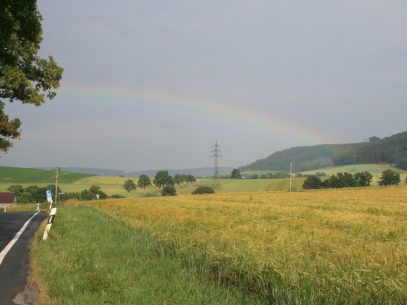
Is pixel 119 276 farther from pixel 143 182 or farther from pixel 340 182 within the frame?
pixel 143 182

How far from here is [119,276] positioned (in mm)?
8336

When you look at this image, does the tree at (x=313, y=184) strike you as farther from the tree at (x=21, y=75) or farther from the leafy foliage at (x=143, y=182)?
the tree at (x=21, y=75)

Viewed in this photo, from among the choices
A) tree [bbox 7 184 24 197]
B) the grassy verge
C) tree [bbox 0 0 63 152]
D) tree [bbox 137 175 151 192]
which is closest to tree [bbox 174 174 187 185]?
tree [bbox 137 175 151 192]

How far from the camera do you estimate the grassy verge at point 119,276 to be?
22.6ft

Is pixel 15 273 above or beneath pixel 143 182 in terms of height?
above

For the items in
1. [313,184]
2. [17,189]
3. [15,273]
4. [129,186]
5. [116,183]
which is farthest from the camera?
[116,183]

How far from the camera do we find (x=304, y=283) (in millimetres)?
6816

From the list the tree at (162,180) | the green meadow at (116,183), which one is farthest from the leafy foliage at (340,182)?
the tree at (162,180)

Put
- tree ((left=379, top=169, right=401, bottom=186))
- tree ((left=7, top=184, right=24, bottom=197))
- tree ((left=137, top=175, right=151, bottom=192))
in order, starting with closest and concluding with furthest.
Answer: tree ((left=379, top=169, right=401, bottom=186)) → tree ((left=7, top=184, right=24, bottom=197)) → tree ((left=137, top=175, right=151, bottom=192))

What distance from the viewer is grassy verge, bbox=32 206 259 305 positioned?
6.90m

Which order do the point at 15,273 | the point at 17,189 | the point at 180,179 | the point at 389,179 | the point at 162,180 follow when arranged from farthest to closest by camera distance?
the point at 180,179, the point at 162,180, the point at 17,189, the point at 389,179, the point at 15,273

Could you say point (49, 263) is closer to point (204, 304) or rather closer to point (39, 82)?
point (204, 304)

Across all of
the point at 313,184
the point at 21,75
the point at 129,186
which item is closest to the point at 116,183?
the point at 129,186

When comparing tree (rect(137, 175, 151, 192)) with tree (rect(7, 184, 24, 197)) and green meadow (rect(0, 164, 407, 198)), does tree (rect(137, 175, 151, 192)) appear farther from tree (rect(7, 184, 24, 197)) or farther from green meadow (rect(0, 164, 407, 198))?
tree (rect(7, 184, 24, 197))
